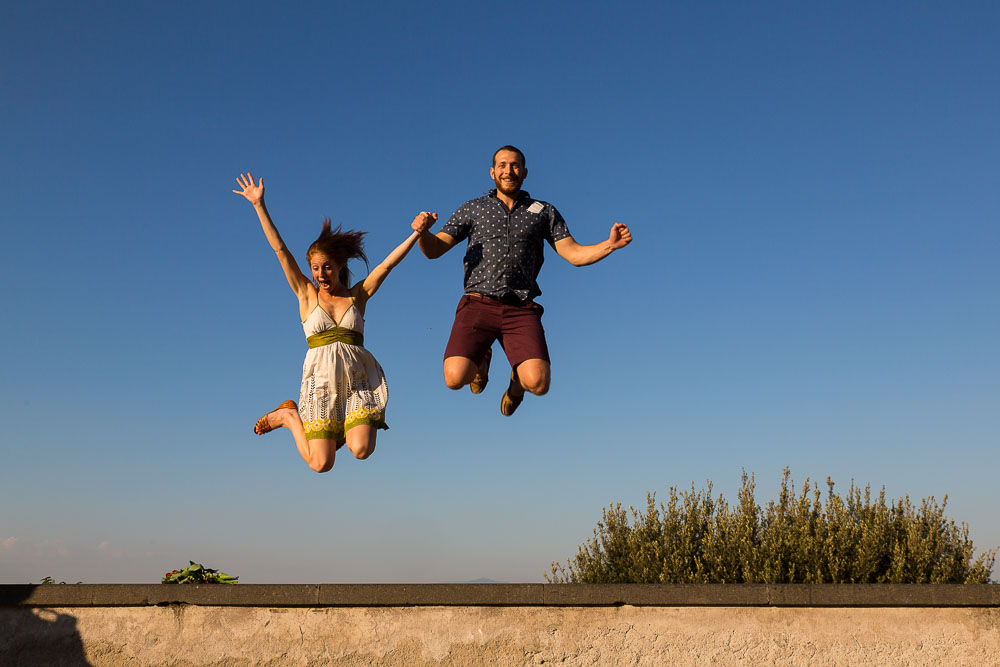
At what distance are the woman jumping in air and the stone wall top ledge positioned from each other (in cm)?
134

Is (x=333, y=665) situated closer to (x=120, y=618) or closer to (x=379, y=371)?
(x=120, y=618)

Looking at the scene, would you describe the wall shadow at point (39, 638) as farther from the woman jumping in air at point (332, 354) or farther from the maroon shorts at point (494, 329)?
the maroon shorts at point (494, 329)

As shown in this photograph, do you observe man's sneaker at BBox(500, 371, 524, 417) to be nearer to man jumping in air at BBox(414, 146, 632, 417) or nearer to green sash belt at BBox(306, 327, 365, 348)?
man jumping in air at BBox(414, 146, 632, 417)

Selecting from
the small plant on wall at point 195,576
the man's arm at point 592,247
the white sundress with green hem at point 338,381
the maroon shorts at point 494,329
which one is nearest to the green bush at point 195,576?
the small plant on wall at point 195,576

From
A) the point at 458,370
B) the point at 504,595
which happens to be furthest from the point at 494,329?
the point at 504,595

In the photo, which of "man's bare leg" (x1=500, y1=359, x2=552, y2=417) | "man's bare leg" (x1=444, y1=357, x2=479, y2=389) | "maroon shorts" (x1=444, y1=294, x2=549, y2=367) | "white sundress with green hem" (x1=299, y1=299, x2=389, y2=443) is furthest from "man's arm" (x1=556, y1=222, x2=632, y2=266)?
"white sundress with green hem" (x1=299, y1=299, x2=389, y2=443)

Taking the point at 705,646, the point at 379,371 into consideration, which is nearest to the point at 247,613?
the point at 379,371

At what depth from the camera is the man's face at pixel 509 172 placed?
7445mm

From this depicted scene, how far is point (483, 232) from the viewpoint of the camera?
24.2ft

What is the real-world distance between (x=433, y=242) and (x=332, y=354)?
131 centimetres

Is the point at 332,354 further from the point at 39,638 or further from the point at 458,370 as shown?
the point at 39,638

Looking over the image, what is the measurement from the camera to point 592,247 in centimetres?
721

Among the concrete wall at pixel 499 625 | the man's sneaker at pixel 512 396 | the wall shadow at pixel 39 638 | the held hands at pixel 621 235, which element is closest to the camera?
the concrete wall at pixel 499 625

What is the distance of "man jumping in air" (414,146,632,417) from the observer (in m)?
7.04
